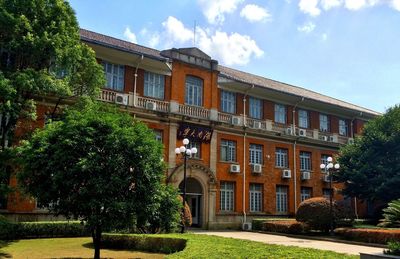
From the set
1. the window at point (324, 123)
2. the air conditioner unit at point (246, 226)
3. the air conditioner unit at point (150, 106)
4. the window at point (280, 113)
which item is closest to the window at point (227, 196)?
the air conditioner unit at point (246, 226)

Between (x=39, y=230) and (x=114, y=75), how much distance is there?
1006cm

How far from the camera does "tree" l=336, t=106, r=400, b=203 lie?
2695cm

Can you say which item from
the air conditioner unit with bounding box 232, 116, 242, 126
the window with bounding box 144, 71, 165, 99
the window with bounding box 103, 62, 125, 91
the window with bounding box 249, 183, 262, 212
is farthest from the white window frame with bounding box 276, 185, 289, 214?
the window with bounding box 103, 62, 125, 91

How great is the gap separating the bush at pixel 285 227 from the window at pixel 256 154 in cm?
471

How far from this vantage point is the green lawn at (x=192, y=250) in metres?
10.1

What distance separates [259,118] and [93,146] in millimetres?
19694

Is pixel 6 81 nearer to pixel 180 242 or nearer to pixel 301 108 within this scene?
pixel 180 242

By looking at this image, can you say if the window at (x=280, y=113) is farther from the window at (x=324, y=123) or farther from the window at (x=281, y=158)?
the window at (x=324, y=123)

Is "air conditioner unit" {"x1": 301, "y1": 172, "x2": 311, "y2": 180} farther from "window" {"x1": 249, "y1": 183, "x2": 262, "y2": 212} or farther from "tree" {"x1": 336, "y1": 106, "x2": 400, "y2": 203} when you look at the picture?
"window" {"x1": 249, "y1": 183, "x2": 262, "y2": 212}

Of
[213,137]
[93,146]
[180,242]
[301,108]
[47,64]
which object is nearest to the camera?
[93,146]

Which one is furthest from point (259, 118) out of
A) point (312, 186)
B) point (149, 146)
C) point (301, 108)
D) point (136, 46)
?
point (149, 146)

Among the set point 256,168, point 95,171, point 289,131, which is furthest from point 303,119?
point 95,171

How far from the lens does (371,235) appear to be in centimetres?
2044

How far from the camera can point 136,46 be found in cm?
2848
